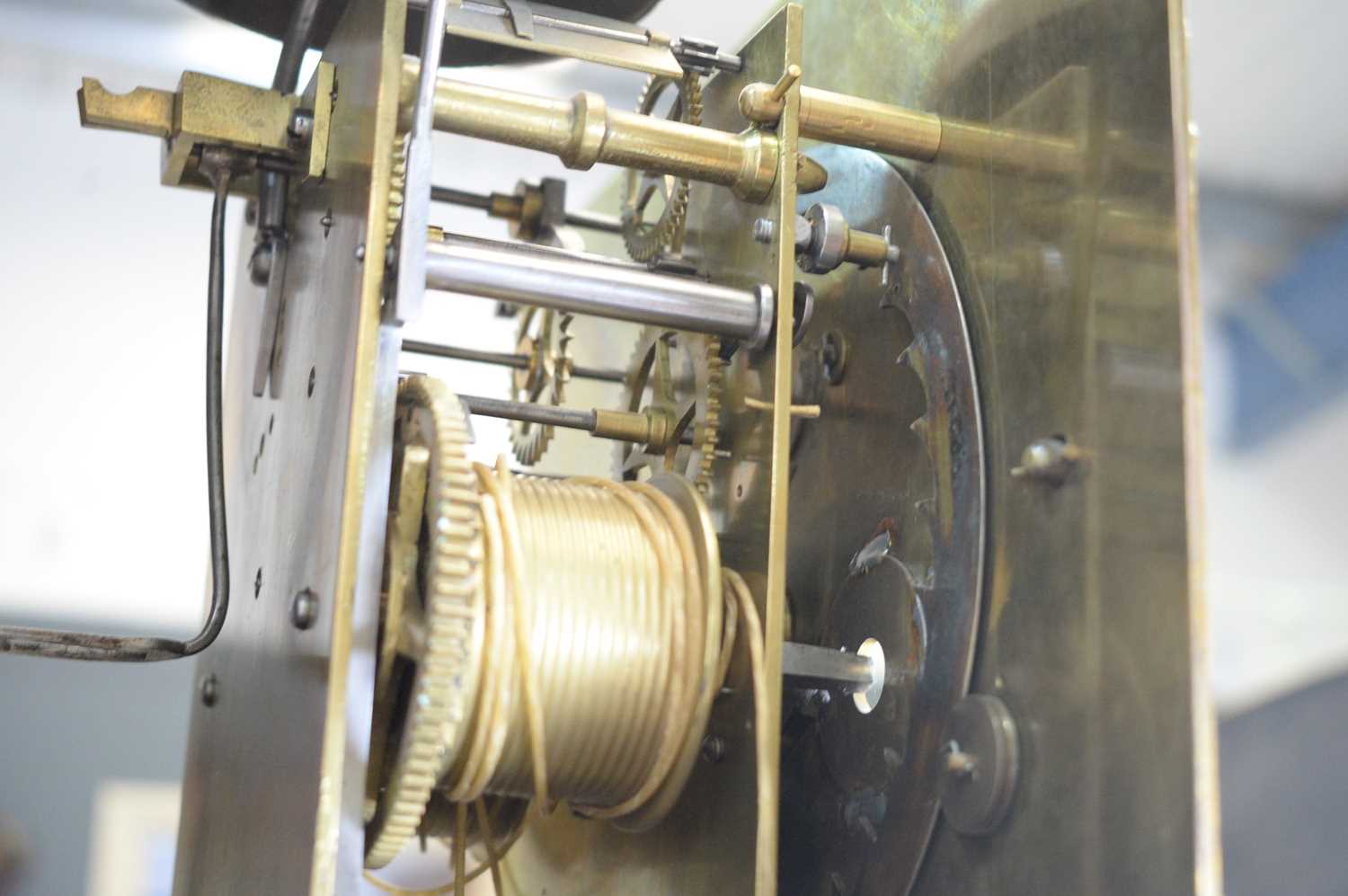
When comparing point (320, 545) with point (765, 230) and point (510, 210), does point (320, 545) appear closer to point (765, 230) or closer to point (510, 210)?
point (765, 230)

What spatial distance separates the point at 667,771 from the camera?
105cm

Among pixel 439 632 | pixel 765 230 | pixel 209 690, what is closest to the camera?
pixel 439 632

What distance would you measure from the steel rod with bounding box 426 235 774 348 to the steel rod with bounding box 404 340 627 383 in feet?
1.21

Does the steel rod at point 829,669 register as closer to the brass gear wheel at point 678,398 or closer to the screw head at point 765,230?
the brass gear wheel at point 678,398

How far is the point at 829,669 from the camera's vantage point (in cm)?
112

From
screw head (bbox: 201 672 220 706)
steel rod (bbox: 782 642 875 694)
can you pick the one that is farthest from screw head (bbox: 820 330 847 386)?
screw head (bbox: 201 672 220 706)

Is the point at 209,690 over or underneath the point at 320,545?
underneath

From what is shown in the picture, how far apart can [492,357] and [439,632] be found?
776 mm

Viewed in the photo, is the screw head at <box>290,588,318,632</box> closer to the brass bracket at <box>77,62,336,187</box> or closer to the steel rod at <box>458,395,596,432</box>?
the steel rod at <box>458,395,596,432</box>

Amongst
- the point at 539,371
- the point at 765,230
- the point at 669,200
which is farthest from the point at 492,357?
the point at 765,230

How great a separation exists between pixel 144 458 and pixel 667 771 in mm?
2297

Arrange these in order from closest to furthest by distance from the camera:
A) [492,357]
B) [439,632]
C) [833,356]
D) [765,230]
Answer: [439,632] < [765,230] < [833,356] < [492,357]

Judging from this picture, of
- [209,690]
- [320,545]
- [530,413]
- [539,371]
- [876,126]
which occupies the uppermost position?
[876,126]

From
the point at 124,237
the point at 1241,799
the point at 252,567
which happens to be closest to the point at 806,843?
the point at 252,567
